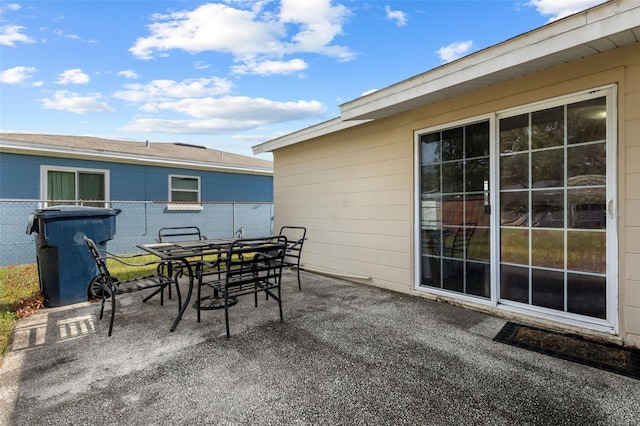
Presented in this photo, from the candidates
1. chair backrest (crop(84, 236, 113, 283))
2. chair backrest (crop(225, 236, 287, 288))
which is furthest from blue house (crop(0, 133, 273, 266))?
chair backrest (crop(225, 236, 287, 288))

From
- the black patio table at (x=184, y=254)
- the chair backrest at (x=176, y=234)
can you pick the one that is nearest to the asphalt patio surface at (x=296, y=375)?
the black patio table at (x=184, y=254)

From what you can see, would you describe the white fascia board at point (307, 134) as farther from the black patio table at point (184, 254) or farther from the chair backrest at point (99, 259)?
the chair backrest at point (99, 259)

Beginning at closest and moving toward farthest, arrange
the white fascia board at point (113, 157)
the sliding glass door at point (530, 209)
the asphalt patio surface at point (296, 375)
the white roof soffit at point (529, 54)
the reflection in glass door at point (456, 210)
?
the asphalt patio surface at point (296, 375) → the white roof soffit at point (529, 54) → the sliding glass door at point (530, 209) → the reflection in glass door at point (456, 210) → the white fascia board at point (113, 157)

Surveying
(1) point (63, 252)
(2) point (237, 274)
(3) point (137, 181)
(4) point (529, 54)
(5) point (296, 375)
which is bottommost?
(5) point (296, 375)

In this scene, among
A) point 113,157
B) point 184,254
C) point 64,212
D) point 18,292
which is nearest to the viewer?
point 184,254

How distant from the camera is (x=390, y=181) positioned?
454 cm

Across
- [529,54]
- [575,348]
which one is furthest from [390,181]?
[575,348]

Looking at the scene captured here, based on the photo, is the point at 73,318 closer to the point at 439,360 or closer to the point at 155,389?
the point at 155,389

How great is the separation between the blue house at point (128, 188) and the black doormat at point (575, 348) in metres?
7.64

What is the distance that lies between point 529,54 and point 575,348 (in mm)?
2431

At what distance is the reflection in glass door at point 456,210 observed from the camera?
3.54m

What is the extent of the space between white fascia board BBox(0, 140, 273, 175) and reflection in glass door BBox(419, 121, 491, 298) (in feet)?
23.0

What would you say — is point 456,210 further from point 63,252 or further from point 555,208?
point 63,252

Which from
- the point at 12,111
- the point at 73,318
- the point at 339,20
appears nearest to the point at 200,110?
the point at 12,111
